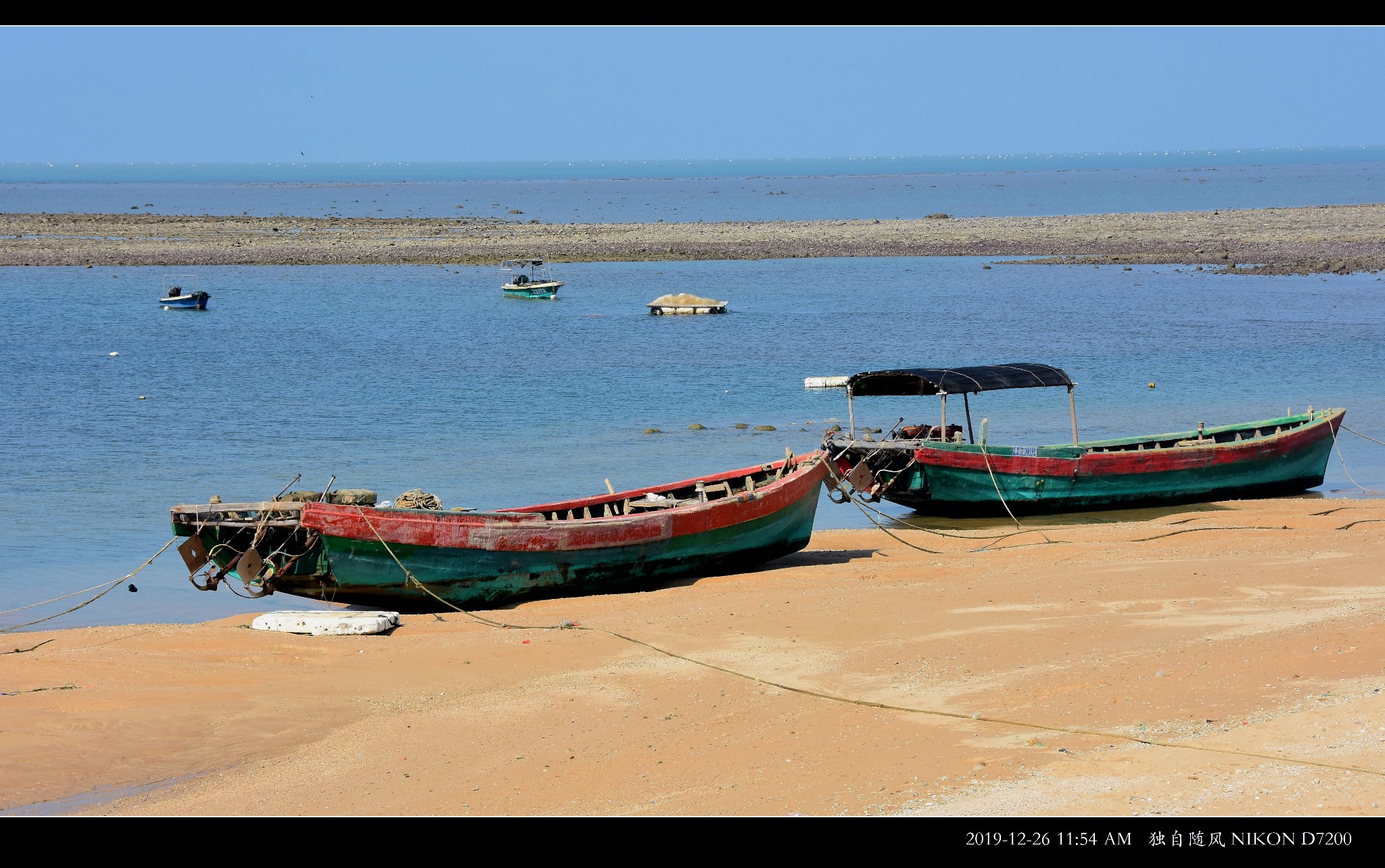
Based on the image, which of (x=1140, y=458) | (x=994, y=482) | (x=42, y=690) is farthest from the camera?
(x=1140, y=458)

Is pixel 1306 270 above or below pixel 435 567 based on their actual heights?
above

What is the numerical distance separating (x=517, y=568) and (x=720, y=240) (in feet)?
188

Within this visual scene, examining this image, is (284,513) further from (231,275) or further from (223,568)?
(231,275)

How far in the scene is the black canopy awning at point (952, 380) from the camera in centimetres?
1808

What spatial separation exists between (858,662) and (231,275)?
51402 millimetres

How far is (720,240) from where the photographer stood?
229 ft

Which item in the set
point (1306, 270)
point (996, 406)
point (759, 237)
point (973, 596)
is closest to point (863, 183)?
point (759, 237)

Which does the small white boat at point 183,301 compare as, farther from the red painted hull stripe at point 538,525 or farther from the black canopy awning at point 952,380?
the red painted hull stripe at point 538,525

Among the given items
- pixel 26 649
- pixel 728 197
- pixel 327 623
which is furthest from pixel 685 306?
pixel 728 197

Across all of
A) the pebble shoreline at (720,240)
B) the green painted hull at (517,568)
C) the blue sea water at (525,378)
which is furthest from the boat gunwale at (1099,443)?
the pebble shoreline at (720,240)

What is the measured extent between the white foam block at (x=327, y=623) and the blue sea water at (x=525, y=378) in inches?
88.7

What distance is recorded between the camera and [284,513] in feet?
42.1

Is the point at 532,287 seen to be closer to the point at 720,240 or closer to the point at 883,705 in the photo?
the point at 720,240

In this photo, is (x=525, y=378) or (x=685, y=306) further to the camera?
(x=685, y=306)
